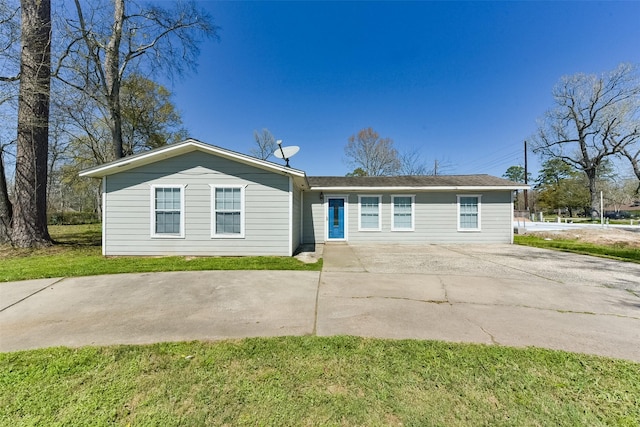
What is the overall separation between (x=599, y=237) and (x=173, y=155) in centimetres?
1934

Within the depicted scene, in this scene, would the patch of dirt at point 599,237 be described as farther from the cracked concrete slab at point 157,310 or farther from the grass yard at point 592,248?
the cracked concrete slab at point 157,310

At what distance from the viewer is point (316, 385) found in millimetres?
2211

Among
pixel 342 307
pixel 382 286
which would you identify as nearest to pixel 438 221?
pixel 382 286

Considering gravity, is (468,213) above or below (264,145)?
below

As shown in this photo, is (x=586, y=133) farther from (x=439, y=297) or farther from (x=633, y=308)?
(x=439, y=297)

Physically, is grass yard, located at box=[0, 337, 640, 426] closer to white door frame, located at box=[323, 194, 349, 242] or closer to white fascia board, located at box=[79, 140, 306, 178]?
white fascia board, located at box=[79, 140, 306, 178]

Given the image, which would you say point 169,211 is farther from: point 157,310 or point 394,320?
point 394,320

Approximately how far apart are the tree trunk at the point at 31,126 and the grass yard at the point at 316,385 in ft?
31.1

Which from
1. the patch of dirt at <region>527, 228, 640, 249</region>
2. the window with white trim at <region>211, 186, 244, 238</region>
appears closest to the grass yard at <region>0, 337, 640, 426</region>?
the window with white trim at <region>211, 186, 244, 238</region>

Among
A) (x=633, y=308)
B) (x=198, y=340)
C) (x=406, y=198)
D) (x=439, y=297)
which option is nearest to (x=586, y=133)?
(x=406, y=198)

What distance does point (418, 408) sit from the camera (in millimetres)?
1946

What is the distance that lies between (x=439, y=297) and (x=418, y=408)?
2.79 meters

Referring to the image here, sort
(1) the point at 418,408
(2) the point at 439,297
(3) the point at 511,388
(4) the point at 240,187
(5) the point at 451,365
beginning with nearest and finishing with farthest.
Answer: (1) the point at 418,408
(3) the point at 511,388
(5) the point at 451,365
(2) the point at 439,297
(4) the point at 240,187

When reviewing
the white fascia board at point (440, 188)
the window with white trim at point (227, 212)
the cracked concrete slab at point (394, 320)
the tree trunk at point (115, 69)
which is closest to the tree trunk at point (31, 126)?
the tree trunk at point (115, 69)
